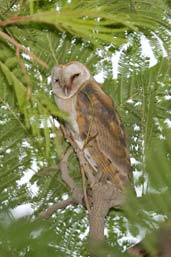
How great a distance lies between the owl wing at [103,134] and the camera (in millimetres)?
1237

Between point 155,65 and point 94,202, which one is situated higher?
point 155,65

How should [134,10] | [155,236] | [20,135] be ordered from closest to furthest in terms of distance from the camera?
[155,236] < [134,10] < [20,135]

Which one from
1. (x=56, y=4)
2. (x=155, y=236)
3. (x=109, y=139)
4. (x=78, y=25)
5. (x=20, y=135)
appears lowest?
(x=155, y=236)

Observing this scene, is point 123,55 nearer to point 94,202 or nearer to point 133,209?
point 94,202

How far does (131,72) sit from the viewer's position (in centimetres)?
100

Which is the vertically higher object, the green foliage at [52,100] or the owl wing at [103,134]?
the owl wing at [103,134]

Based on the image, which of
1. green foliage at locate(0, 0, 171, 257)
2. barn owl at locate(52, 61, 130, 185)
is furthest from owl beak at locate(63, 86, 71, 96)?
green foliage at locate(0, 0, 171, 257)

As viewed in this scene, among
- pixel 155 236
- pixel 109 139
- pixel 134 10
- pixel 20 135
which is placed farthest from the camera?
pixel 109 139

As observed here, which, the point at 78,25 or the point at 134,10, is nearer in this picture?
the point at 78,25

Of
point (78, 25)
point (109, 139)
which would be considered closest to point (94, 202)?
point (78, 25)

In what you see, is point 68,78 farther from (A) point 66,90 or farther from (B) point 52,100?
(B) point 52,100

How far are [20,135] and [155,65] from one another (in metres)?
0.26

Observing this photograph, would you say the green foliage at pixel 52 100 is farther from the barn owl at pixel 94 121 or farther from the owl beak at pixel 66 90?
the owl beak at pixel 66 90

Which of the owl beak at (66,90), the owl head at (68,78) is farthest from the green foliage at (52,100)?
the owl beak at (66,90)
